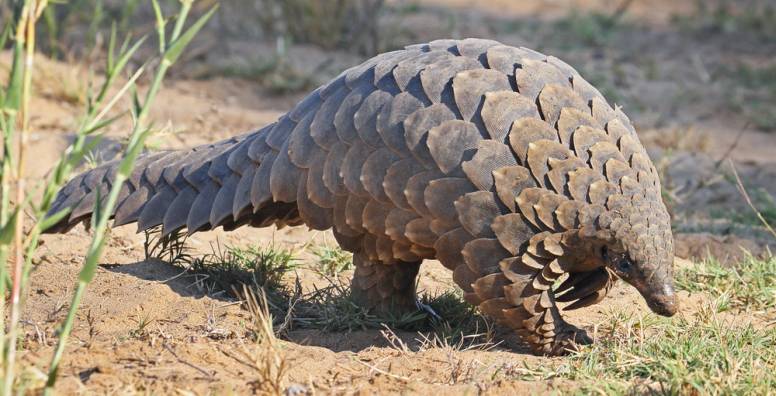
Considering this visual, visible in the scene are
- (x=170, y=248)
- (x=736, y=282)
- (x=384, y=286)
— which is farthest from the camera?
(x=736, y=282)

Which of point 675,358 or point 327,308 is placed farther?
point 327,308

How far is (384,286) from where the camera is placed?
13.0ft

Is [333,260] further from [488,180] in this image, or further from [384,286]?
[488,180]

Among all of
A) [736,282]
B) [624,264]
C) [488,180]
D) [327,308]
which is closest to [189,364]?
[327,308]

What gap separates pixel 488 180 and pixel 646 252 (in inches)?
22.2

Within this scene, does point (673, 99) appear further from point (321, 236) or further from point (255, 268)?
point (255, 268)

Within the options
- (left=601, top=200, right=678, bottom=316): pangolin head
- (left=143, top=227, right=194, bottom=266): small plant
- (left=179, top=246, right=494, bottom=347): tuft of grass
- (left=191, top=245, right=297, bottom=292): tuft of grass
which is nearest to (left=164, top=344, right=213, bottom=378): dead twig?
(left=179, top=246, right=494, bottom=347): tuft of grass

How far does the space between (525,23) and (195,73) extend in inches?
157

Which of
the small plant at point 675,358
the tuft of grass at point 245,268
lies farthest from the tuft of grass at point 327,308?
the small plant at point 675,358

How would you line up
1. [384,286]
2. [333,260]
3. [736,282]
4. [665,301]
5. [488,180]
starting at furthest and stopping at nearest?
[333,260]
[736,282]
[384,286]
[665,301]
[488,180]

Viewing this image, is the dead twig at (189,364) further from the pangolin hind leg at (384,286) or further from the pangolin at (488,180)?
the pangolin hind leg at (384,286)

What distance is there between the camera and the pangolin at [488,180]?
3463mm


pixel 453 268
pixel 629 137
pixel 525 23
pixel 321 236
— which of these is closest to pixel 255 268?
pixel 321 236

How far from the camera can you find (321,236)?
5027 millimetres
